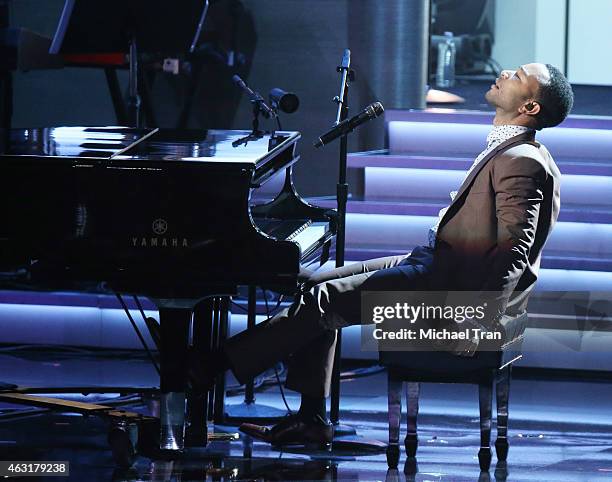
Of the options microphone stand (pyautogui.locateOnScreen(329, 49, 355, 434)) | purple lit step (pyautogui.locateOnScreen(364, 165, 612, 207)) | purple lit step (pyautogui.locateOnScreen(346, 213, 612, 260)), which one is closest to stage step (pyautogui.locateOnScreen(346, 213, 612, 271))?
purple lit step (pyautogui.locateOnScreen(346, 213, 612, 260))

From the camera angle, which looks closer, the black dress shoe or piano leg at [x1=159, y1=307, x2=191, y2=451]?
piano leg at [x1=159, y1=307, x2=191, y2=451]

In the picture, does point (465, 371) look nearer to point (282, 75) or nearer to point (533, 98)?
point (533, 98)

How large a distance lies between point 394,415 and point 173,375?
722 millimetres

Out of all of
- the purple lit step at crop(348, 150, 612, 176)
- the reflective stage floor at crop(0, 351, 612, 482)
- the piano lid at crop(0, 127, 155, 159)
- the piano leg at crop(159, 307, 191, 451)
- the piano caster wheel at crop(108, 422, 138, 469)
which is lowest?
the reflective stage floor at crop(0, 351, 612, 482)

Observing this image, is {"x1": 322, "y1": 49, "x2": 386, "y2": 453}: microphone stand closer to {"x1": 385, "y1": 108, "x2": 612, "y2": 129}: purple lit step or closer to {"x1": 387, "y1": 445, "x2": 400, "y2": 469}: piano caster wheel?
{"x1": 387, "y1": 445, "x2": 400, "y2": 469}: piano caster wheel

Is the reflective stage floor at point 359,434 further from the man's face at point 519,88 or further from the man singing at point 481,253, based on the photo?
the man's face at point 519,88

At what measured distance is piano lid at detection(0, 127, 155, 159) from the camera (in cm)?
381

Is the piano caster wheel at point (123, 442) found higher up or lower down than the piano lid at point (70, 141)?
lower down

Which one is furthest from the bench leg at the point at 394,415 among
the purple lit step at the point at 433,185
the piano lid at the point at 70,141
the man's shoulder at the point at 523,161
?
the purple lit step at the point at 433,185

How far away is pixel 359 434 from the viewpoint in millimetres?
4410

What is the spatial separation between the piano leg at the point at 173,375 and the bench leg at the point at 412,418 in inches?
30.0

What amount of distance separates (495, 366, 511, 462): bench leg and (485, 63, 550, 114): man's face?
0.86 m

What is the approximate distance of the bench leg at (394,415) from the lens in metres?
3.91

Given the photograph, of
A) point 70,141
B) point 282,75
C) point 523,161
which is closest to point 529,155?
point 523,161
